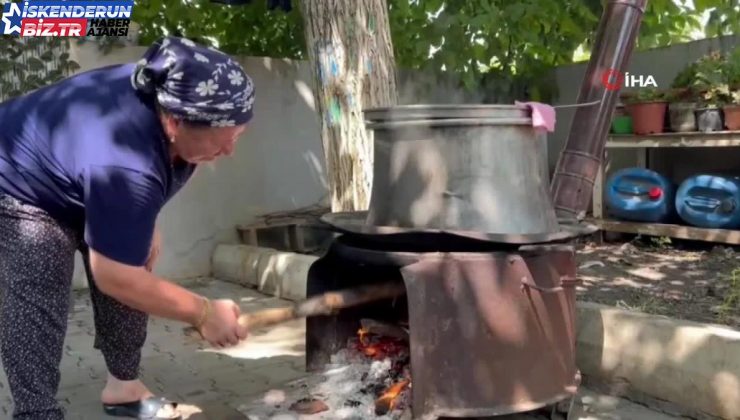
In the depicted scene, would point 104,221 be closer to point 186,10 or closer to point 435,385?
point 435,385

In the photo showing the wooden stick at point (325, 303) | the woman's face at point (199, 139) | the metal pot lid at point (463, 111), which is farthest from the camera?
the metal pot lid at point (463, 111)

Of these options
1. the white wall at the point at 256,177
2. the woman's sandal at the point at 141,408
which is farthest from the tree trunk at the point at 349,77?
the white wall at the point at 256,177

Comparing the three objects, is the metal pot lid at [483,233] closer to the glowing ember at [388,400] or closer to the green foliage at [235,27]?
the glowing ember at [388,400]

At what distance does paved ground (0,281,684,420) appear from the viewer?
10.6ft

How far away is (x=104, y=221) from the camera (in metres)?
2.09

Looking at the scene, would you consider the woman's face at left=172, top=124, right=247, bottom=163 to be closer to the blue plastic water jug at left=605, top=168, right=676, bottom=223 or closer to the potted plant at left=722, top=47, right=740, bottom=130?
the potted plant at left=722, top=47, right=740, bottom=130

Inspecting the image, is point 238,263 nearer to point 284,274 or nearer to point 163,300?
point 284,274

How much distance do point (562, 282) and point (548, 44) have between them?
5.40m

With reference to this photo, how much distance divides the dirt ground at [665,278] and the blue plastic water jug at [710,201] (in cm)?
26

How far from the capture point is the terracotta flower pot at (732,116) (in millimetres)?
5617

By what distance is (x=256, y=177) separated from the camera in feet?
21.6

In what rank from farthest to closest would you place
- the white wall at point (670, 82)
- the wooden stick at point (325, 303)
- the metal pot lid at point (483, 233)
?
the white wall at point (670, 82)
the metal pot lid at point (483, 233)
the wooden stick at point (325, 303)

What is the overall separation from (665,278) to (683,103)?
1.63 m

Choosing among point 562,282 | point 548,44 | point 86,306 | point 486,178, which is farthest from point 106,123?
point 548,44
